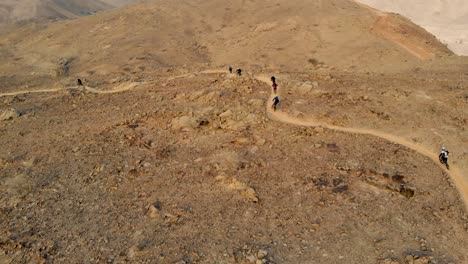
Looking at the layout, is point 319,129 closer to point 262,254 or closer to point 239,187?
point 239,187

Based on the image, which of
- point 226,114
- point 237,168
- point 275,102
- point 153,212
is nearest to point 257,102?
point 275,102

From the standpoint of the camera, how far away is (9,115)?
30.6 metres

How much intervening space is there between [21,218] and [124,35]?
63.0m

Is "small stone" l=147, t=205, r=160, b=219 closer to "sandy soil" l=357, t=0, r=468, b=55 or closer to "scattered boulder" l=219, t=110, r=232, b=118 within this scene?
"scattered boulder" l=219, t=110, r=232, b=118

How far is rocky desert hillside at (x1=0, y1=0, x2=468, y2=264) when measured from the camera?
17062 mm

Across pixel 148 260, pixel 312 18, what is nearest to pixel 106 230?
pixel 148 260

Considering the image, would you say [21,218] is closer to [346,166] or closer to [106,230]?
[106,230]

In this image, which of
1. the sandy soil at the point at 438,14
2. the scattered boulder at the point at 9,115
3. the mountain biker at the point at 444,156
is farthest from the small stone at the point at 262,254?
the sandy soil at the point at 438,14

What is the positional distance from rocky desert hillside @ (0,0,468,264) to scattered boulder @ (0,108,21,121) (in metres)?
0.10

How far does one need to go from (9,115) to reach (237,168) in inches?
788

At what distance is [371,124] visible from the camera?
25.6 m

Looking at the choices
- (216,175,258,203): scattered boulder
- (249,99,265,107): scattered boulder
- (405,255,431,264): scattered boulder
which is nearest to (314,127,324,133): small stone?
(249,99,265,107): scattered boulder

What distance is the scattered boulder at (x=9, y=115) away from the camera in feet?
100

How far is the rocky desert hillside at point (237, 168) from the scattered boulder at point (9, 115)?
0.10 metres
